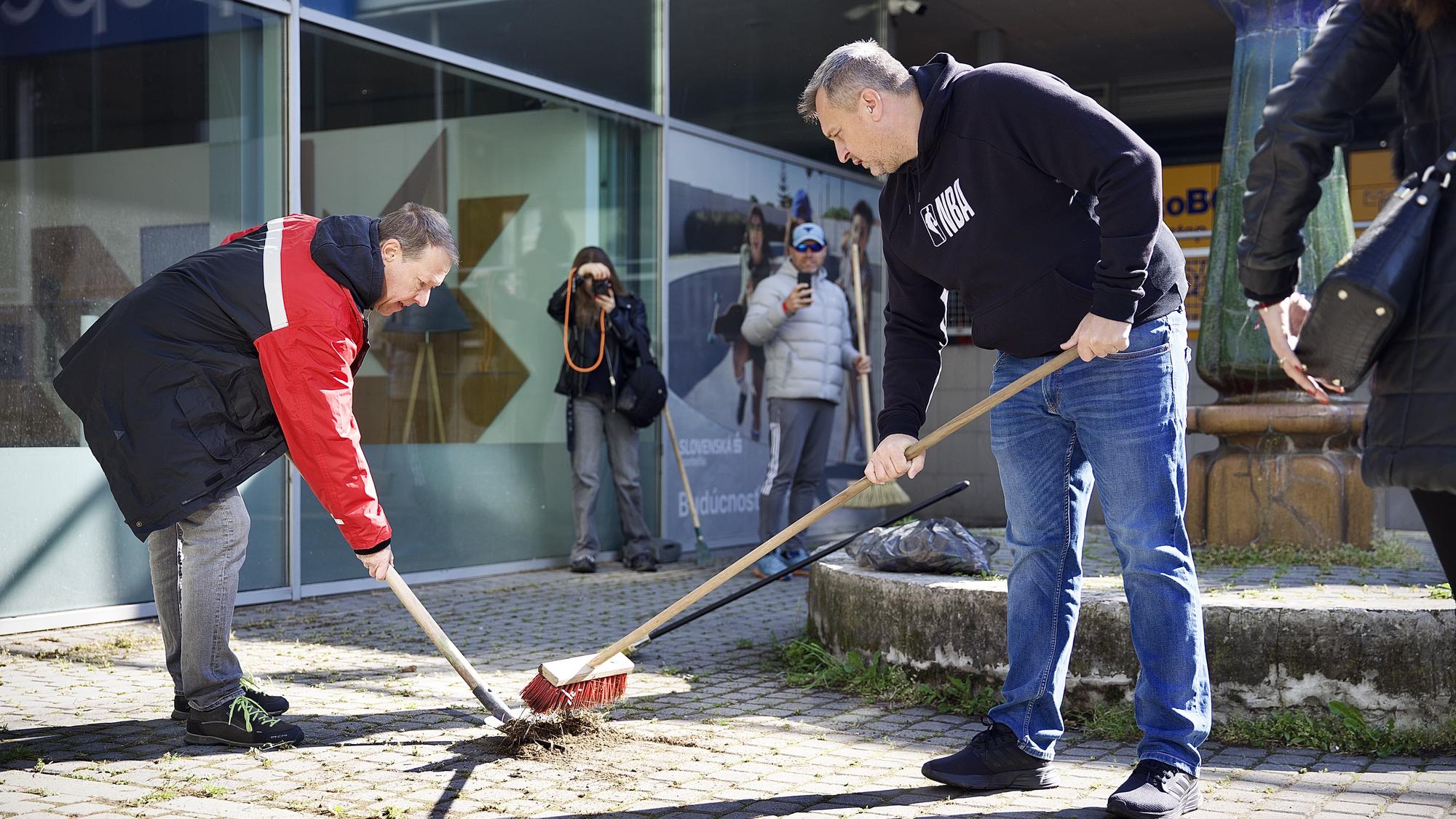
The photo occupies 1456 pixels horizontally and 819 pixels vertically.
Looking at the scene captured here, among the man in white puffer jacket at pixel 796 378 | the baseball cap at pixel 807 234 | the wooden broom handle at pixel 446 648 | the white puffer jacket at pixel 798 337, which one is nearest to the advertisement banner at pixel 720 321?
the man in white puffer jacket at pixel 796 378

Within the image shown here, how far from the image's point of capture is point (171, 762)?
3611mm

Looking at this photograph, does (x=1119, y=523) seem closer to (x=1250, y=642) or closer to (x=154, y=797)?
(x=1250, y=642)

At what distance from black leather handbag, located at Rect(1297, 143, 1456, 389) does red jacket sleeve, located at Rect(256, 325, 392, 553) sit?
92.5 inches

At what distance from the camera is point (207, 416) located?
375cm

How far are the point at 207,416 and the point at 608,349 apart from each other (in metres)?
4.66

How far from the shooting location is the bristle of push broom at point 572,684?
3.77 metres

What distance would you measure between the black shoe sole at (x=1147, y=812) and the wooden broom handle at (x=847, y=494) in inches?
35.6

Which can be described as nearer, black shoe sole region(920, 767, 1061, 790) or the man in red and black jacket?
black shoe sole region(920, 767, 1061, 790)

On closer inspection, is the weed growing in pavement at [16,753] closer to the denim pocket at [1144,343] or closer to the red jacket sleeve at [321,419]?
the red jacket sleeve at [321,419]

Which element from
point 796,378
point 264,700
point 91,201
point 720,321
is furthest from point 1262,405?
point 91,201

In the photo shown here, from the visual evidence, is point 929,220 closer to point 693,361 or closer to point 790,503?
point 790,503

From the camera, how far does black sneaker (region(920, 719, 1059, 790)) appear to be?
11.0 feet

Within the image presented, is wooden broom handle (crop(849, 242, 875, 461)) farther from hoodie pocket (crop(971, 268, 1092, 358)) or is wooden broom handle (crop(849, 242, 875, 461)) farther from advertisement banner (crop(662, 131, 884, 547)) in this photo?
hoodie pocket (crop(971, 268, 1092, 358))

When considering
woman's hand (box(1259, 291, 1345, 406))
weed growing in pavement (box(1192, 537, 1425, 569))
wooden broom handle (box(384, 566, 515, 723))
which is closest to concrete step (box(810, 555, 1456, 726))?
Answer: weed growing in pavement (box(1192, 537, 1425, 569))
